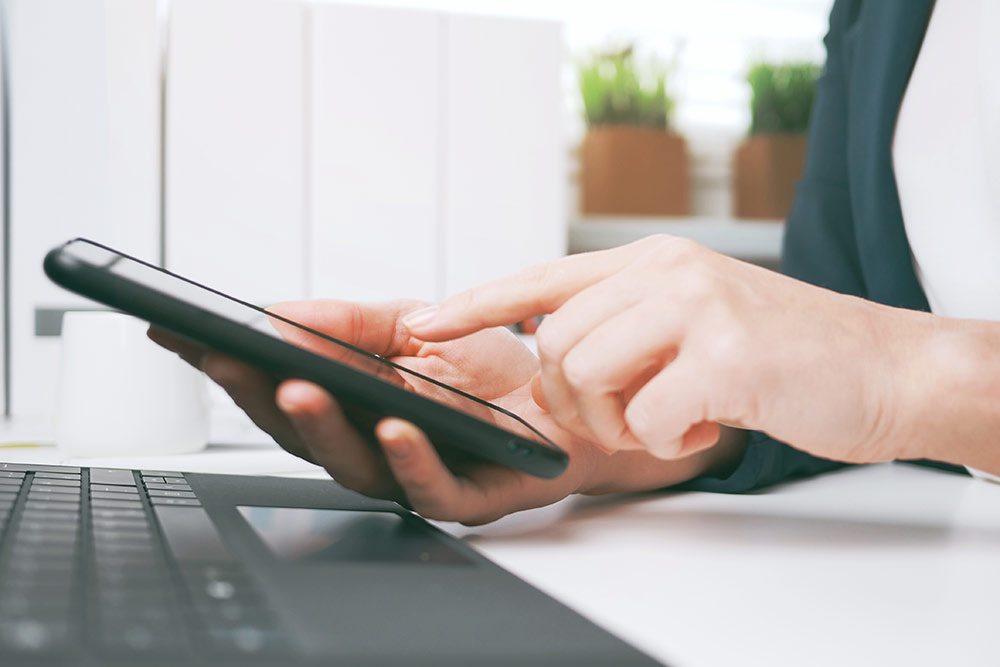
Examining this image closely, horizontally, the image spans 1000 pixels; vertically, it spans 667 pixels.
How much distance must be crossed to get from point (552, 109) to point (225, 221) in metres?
0.62

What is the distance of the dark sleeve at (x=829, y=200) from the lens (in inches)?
30.9

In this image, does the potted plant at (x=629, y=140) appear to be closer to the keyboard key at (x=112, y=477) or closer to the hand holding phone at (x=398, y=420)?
the hand holding phone at (x=398, y=420)

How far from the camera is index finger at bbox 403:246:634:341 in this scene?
15.3 inches

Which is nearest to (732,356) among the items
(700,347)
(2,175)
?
(700,347)

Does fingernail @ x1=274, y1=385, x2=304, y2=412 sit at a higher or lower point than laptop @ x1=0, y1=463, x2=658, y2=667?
higher

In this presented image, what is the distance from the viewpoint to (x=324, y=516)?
1.24 feet

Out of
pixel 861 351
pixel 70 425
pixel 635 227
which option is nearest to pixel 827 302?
pixel 861 351

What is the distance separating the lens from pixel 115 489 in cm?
40

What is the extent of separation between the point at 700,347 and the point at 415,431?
0.38 ft

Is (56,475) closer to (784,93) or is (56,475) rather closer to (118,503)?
(118,503)

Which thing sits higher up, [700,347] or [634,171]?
[634,171]

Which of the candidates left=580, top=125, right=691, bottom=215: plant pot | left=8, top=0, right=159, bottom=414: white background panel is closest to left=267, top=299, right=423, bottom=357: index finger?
left=8, top=0, right=159, bottom=414: white background panel

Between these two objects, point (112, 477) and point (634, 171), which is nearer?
point (112, 477)

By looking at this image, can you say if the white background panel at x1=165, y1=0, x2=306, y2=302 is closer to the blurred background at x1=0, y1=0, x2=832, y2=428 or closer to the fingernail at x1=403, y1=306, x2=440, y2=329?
the blurred background at x1=0, y1=0, x2=832, y2=428
